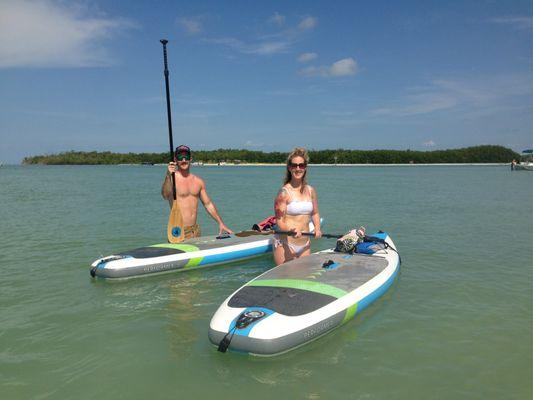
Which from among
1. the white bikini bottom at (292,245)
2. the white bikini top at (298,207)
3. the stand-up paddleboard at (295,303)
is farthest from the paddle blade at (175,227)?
the stand-up paddleboard at (295,303)

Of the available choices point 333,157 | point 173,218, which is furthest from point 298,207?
point 333,157

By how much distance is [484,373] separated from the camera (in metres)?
4.39

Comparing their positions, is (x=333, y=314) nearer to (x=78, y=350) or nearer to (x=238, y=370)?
(x=238, y=370)

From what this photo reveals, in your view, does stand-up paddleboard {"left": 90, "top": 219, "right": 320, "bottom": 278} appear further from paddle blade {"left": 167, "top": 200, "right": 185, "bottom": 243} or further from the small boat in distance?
the small boat in distance

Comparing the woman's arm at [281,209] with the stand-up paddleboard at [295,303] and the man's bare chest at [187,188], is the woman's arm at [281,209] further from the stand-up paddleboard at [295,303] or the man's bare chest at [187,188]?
the man's bare chest at [187,188]

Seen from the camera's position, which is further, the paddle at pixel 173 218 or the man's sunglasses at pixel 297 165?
the paddle at pixel 173 218

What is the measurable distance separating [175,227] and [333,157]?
148 m

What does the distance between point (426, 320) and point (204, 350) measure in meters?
3.34

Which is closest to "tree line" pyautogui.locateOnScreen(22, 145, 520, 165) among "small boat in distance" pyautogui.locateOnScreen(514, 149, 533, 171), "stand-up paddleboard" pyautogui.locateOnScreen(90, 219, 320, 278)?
"small boat in distance" pyautogui.locateOnScreen(514, 149, 533, 171)

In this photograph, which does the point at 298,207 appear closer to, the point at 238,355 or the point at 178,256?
the point at 238,355

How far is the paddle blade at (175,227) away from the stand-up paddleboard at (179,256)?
0.18 m

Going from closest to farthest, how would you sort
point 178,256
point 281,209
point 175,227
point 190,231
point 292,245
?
point 281,209 < point 292,245 < point 178,256 < point 175,227 < point 190,231

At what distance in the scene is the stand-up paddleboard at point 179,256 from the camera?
23.9 ft

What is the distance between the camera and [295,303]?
4.73m
